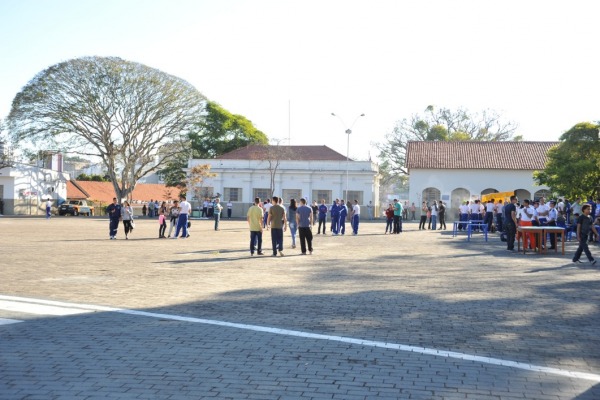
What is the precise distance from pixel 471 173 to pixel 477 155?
7.26 feet

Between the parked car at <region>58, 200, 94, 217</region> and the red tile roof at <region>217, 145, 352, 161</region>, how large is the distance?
561 inches

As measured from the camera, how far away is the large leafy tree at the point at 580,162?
30.8 metres

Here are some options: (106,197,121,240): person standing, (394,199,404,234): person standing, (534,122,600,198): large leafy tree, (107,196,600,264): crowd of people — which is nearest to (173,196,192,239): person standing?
(107,196,600,264): crowd of people

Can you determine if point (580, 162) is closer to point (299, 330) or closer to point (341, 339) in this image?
point (299, 330)

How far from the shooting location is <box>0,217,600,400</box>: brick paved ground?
5434 mm

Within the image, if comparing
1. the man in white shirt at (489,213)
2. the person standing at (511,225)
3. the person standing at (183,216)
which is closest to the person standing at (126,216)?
the person standing at (183,216)

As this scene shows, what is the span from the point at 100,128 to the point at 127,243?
3701 centimetres

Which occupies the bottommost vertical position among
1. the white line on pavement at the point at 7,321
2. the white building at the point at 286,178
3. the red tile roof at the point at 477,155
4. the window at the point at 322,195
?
the white line on pavement at the point at 7,321

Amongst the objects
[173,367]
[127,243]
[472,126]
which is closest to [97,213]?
[472,126]

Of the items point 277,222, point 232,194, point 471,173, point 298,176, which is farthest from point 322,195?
point 277,222

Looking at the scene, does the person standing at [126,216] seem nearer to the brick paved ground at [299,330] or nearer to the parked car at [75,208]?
the brick paved ground at [299,330]

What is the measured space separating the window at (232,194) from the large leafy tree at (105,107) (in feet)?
27.0

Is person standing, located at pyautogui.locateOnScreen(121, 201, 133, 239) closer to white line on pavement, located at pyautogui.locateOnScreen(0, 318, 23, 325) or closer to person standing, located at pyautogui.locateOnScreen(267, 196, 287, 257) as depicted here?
person standing, located at pyautogui.locateOnScreen(267, 196, 287, 257)

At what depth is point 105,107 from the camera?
55.9 metres
